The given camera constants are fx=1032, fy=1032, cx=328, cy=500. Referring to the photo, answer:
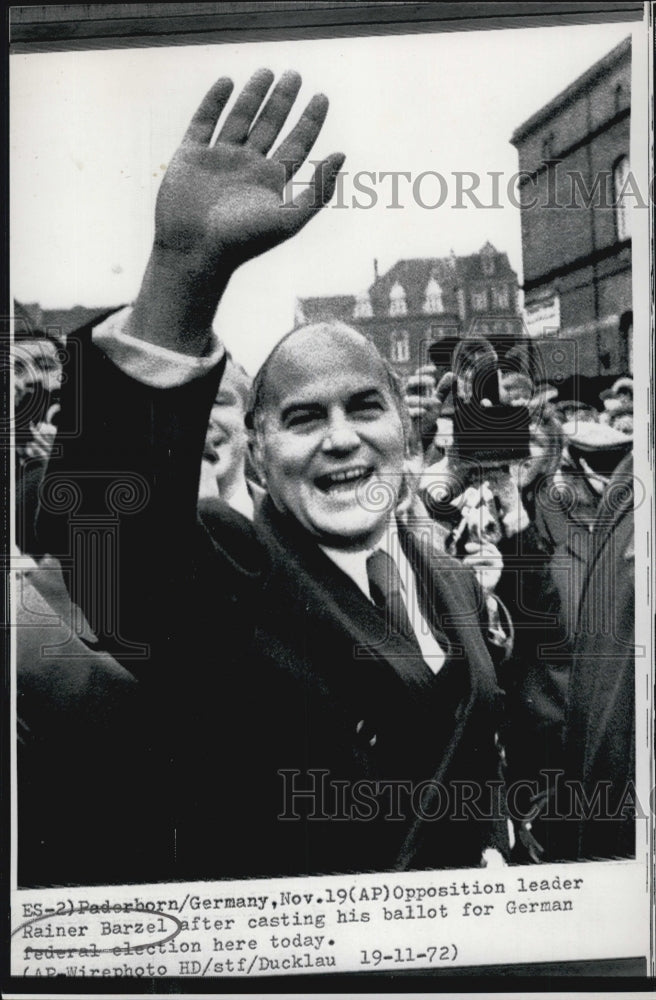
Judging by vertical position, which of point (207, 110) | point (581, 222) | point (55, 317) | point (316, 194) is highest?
point (207, 110)

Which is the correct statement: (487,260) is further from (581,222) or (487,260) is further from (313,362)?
(313,362)

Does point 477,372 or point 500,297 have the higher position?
point 500,297

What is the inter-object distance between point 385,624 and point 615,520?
0.91 m

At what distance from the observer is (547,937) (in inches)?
145

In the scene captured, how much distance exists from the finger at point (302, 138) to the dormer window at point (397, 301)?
21.6 inches

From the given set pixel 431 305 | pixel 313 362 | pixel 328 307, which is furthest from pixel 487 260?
pixel 313 362

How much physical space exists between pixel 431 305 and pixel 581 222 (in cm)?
62

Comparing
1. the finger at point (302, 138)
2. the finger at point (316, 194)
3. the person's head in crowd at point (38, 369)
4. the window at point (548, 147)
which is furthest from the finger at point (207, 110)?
the window at point (548, 147)

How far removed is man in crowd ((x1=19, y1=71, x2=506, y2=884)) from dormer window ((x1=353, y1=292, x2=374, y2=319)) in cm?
7

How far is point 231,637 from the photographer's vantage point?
A: 369 centimetres

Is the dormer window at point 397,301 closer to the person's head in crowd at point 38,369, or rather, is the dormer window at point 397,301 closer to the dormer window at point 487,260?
the dormer window at point 487,260

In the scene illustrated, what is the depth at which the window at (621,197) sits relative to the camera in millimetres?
3689

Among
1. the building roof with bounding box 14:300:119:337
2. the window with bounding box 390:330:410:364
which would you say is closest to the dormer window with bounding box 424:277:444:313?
the window with bounding box 390:330:410:364

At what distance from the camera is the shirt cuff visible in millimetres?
3684
